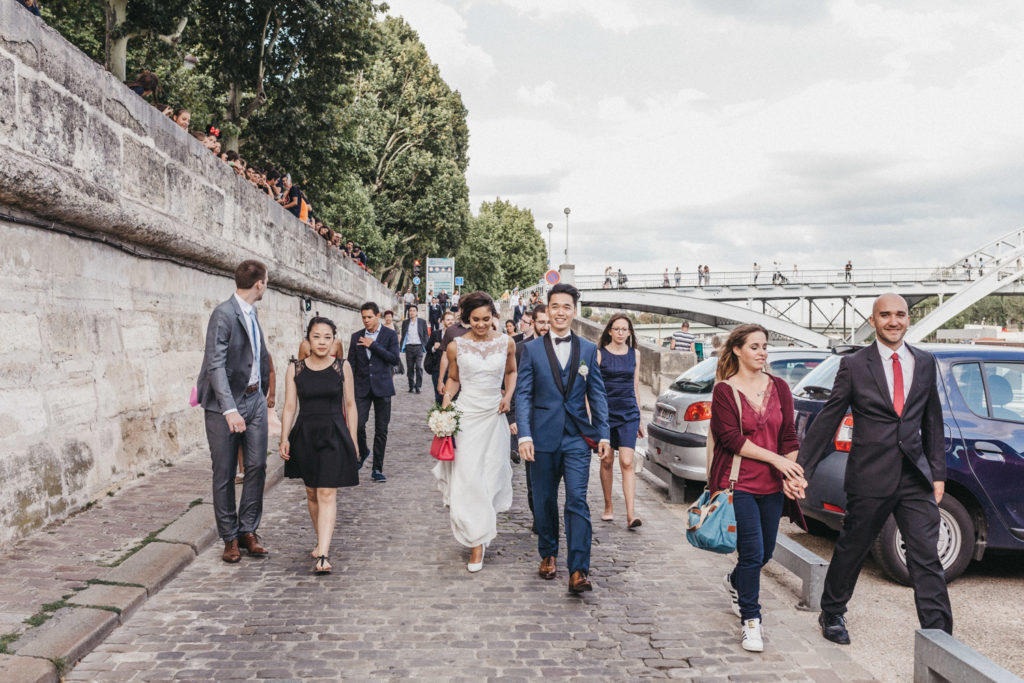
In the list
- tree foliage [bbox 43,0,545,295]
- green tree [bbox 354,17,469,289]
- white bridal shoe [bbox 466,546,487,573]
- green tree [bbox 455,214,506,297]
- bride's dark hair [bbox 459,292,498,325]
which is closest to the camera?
white bridal shoe [bbox 466,546,487,573]

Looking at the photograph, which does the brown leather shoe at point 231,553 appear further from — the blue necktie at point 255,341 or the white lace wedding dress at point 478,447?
the white lace wedding dress at point 478,447

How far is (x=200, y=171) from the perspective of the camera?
8.59m

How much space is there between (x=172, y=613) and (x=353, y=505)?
2845 mm

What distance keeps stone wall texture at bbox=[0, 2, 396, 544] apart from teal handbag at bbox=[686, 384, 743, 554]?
13.6 feet

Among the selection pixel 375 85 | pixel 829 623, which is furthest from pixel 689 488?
pixel 375 85

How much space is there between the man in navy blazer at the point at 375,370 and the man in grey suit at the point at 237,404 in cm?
284

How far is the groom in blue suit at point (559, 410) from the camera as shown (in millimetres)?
4961

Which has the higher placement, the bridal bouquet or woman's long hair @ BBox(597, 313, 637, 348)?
woman's long hair @ BBox(597, 313, 637, 348)

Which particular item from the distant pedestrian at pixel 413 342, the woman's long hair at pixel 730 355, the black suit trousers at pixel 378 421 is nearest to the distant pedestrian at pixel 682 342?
the distant pedestrian at pixel 413 342

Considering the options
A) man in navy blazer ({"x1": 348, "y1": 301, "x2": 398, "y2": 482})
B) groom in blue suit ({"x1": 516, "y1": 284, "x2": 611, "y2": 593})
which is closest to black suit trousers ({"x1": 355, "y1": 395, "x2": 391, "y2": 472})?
man in navy blazer ({"x1": 348, "y1": 301, "x2": 398, "y2": 482})

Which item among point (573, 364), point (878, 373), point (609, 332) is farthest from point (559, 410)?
point (609, 332)

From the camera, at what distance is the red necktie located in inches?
154

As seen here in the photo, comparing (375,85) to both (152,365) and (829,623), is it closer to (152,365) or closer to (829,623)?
(152,365)

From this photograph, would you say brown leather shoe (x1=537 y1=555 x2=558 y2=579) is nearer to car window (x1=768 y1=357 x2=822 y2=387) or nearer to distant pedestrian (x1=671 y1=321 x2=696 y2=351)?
car window (x1=768 y1=357 x2=822 y2=387)
